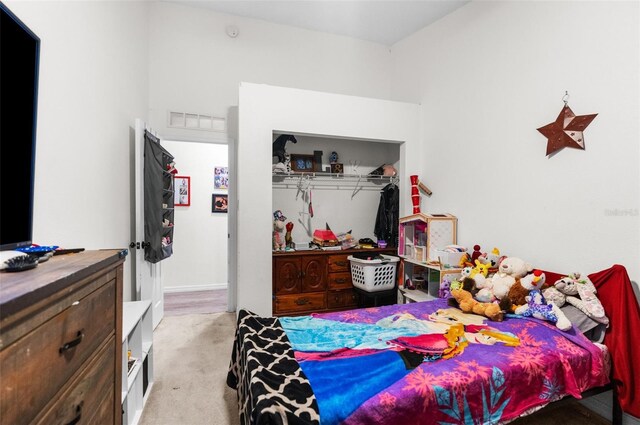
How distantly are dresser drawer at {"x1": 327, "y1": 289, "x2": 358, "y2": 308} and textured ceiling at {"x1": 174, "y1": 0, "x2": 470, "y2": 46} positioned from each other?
127 inches

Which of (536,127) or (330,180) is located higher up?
(536,127)

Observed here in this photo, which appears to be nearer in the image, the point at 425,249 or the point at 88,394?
the point at 88,394

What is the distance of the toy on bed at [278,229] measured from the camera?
11.7 ft

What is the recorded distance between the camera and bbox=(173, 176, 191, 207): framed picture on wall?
503 centimetres

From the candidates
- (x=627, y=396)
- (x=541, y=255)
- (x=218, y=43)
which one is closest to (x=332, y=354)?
(x=627, y=396)

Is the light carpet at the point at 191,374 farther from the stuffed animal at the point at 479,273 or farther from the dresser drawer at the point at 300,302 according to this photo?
the stuffed animal at the point at 479,273

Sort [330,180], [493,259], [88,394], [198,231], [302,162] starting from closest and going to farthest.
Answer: [88,394], [493,259], [302,162], [330,180], [198,231]

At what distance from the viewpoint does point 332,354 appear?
163 cm

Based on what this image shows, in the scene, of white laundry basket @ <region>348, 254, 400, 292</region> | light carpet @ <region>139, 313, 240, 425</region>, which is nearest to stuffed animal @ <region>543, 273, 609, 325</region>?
white laundry basket @ <region>348, 254, 400, 292</region>

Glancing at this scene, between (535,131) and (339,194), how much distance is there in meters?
2.21

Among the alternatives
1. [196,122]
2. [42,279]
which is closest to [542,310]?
[42,279]

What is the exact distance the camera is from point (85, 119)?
6.59ft

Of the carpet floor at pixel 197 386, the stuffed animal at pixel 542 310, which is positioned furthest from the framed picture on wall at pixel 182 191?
the stuffed animal at pixel 542 310

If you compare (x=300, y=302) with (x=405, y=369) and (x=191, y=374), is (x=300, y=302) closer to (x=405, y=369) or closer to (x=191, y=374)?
(x=191, y=374)
